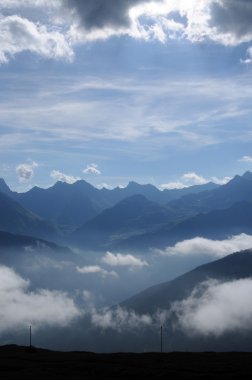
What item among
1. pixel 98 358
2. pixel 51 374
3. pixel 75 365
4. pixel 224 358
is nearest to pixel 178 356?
pixel 224 358

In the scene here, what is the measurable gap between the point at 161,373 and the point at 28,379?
561 inches

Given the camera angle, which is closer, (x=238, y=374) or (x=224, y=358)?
(x=238, y=374)

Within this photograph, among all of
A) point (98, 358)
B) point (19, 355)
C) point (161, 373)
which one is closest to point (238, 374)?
point (161, 373)

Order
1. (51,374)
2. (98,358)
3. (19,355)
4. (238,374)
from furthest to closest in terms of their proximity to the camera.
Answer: (19,355) → (98,358) → (51,374) → (238,374)

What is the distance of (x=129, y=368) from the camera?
52.8 meters

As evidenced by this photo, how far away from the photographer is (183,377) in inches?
1871

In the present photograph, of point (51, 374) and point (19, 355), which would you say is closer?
point (51, 374)

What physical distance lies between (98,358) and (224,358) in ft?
56.8

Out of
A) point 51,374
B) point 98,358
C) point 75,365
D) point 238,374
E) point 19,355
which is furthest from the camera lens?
point 19,355

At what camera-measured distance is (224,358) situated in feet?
198

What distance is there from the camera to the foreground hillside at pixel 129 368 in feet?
160

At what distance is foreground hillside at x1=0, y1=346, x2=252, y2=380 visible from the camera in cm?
4875

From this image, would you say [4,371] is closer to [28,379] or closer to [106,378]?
[28,379]

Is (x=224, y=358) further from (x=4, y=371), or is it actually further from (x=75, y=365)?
(x=4, y=371)
